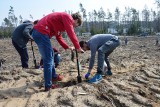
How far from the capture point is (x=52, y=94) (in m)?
5.33

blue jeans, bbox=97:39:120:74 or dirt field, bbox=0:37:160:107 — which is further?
blue jeans, bbox=97:39:120:74

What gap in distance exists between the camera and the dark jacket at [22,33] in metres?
8.13

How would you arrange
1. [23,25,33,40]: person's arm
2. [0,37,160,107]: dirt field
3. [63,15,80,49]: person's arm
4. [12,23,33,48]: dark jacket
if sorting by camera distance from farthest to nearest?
1. [12,23,33,48]: dark jacket
2. [23,25,33,40]: person's arm
3. [63,15,80,49]: person's arm
4. [0,37,160,107]: dirt field

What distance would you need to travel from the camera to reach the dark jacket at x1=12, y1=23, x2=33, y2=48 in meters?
8.13

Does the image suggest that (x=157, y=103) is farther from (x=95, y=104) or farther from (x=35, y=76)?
(x=35, y=76)

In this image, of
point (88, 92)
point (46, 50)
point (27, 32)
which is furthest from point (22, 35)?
point (88, 92)

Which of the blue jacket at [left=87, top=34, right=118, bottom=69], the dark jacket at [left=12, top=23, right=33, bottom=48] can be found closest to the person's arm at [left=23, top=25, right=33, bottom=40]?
the dark jacket at [left=12, top=23, right=33, bottom=48]

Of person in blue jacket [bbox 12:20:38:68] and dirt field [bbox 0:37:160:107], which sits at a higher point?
person in blue jacket [bbox 12:20:38:68]

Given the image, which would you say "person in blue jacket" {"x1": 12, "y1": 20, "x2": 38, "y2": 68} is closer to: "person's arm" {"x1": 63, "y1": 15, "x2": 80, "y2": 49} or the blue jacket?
the blue jacket

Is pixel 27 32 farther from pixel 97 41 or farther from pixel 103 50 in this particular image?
pixel 103 50

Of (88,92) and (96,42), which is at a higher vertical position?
(96,42)

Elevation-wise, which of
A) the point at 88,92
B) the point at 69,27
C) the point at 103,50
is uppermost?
the point at 69,27

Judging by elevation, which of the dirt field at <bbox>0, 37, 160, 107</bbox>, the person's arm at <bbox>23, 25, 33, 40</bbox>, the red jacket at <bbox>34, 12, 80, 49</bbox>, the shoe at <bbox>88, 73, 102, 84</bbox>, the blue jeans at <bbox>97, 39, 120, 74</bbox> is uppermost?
the red jacket at <bbox>34, 12, 80, 49</bbox>

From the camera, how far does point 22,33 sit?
829 centimetres
